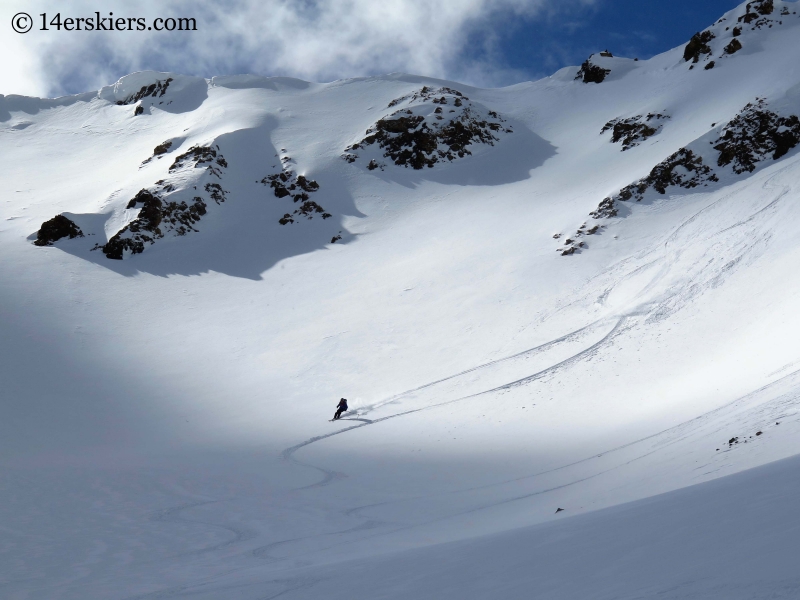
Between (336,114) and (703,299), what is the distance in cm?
4436

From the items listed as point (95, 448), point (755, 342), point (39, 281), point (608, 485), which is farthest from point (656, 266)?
point (39, 281)

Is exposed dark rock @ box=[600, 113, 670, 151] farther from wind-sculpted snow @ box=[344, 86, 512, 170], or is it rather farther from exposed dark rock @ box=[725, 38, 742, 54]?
wind-sculpted snow @ box=[344, 86, 512, 170]

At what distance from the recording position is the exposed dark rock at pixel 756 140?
1371 inches

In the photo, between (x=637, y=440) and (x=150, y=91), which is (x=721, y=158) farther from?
(x=150, y=91)

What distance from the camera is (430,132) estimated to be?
53094mm

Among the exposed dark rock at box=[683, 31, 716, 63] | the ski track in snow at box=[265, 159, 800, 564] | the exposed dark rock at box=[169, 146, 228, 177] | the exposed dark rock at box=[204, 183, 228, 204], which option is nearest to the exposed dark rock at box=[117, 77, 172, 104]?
the exposed dark rock at box=[169, 146, 228, 177]

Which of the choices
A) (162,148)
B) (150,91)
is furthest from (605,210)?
(150,91)

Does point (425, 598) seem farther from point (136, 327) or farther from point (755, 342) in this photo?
point (136, 327)

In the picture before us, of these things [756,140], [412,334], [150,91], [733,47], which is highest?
[150,91]

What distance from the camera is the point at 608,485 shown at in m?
10.0

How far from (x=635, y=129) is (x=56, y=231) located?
41322mm

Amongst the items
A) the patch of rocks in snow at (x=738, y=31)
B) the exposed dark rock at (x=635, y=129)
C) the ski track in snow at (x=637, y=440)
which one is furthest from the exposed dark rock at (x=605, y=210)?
the patch of rocks in snow at (x=738, y=31)

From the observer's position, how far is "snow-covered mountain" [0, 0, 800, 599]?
739 cm

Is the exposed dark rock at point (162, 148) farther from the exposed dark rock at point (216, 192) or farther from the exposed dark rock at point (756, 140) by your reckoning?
the exposed dark rock at point (756, 140)
